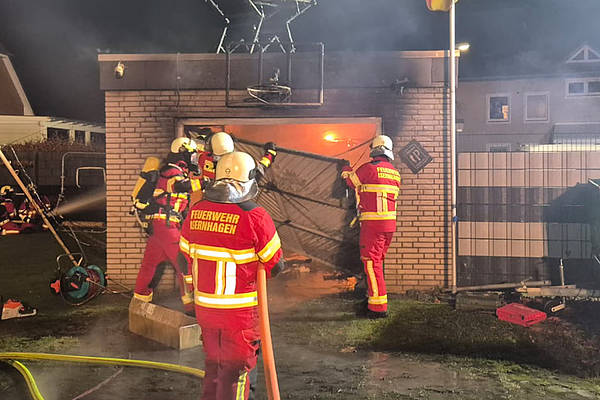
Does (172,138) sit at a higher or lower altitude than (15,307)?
higher

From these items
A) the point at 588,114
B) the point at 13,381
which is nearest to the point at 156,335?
the point at 13,381

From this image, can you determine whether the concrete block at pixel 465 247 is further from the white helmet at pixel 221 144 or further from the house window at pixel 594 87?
the house window at pixel 594 87

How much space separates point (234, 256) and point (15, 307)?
4.69 meters

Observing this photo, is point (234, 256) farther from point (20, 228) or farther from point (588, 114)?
point (588, 114)

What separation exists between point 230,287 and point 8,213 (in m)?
15.8

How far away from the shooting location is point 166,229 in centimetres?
667

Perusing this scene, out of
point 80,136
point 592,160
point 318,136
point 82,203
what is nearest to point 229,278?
point 592,160

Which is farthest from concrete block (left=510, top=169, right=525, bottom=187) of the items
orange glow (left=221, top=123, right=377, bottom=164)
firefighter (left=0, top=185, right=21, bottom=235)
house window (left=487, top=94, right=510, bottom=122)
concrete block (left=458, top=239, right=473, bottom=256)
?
house window (left=487, top=94, right=510, bottom=122)

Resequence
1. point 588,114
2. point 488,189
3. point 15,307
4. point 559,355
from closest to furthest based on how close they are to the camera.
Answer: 1. point 559,355
2. point 15,307
3. point 488,189
4. point 588,114

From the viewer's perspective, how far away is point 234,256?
11.3ft

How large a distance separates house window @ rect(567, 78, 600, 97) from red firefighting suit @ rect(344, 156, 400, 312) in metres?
27.0

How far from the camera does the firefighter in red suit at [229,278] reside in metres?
3.38

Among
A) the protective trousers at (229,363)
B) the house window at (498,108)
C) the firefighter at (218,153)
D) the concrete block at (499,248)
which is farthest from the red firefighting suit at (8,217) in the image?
the house window at (498,108)

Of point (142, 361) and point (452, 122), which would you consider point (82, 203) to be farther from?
point (142, 361)
